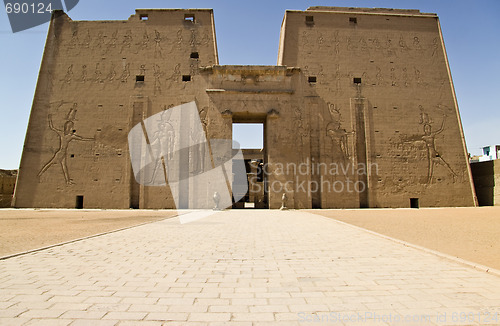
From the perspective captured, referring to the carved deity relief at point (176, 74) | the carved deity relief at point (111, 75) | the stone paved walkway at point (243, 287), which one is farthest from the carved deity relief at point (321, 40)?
the stone paved walkway at point (243, 287)

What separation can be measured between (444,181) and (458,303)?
18212mm

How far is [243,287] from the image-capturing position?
304 centimetres

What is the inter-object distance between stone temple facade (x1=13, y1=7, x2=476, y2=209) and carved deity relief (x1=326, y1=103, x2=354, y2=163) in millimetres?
58

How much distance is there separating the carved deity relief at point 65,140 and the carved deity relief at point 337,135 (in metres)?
13.7

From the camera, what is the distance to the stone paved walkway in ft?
7.54

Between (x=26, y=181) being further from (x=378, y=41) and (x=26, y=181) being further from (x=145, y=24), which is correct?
(x=378, y=41)

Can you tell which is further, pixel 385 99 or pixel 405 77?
pixel 405 77

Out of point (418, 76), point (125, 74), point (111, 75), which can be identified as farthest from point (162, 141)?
point (418, 76)

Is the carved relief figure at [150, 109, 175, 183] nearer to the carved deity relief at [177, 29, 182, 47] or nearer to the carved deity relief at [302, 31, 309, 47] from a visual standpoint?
the carved deity relief at [177, 29, 182, 47]

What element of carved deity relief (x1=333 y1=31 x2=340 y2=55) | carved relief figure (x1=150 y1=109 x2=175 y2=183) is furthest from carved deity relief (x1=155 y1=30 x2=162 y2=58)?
carved deity relief (x1=333 y1=31 x2=340 y2=55)

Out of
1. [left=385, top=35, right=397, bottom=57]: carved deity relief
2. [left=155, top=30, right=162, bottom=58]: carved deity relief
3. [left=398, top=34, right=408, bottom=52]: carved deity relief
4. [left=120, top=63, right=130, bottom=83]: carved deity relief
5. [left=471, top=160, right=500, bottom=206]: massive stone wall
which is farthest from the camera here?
[left=398, top=34, right=408, bottom=52]: carved deity relief

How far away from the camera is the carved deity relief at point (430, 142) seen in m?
18.0

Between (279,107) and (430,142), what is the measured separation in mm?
9238

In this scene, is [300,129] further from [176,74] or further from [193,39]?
[193,39]
